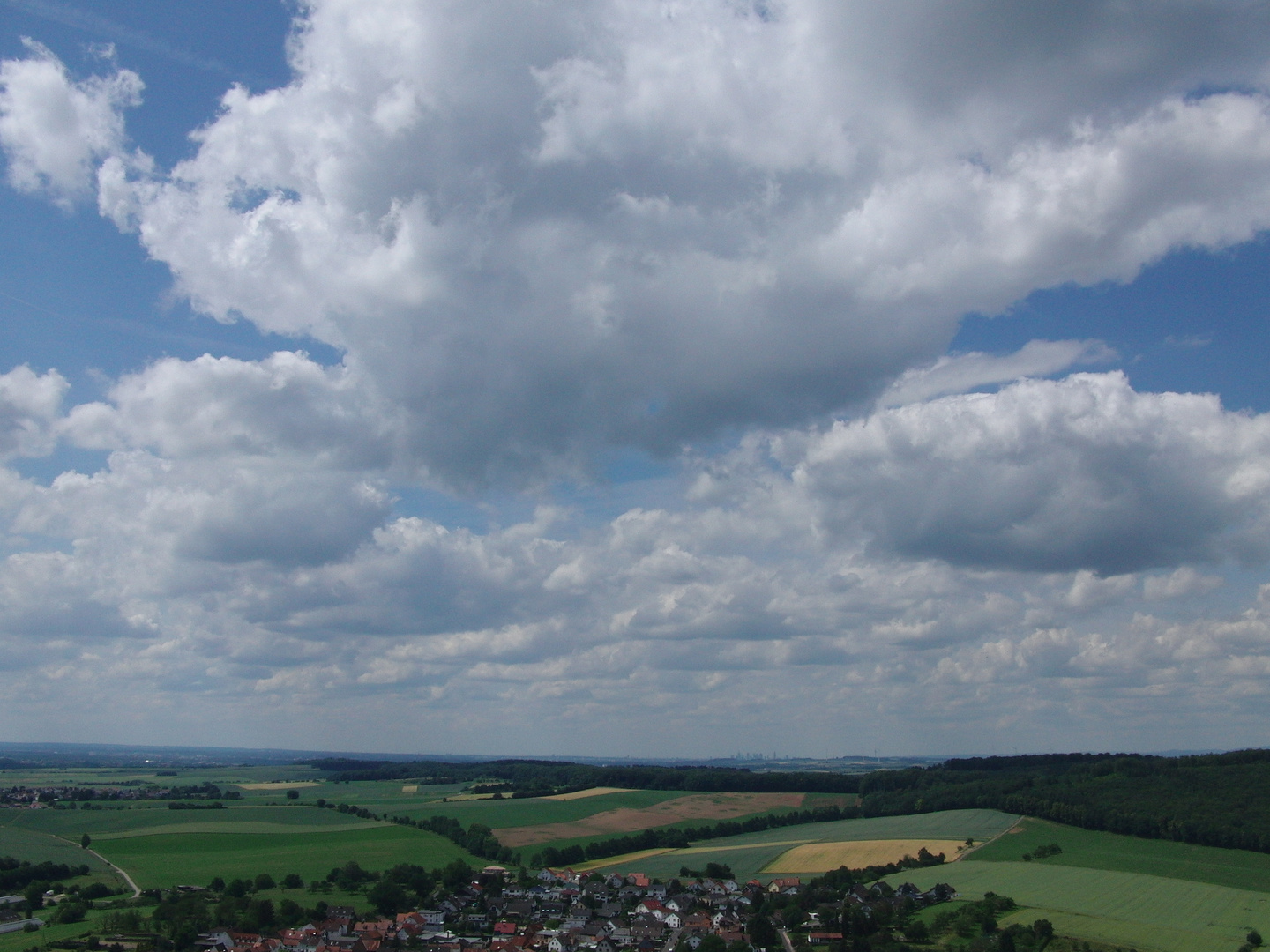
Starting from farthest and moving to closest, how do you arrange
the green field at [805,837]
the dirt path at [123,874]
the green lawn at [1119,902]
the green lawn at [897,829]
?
the green lawn at [897,829] < the green field at [805,837] < the dirt path at [123,874] < the green lawn at [1119,902]

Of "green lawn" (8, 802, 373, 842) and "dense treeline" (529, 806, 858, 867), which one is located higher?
"dense treeline" (529, 806, 858, 867)

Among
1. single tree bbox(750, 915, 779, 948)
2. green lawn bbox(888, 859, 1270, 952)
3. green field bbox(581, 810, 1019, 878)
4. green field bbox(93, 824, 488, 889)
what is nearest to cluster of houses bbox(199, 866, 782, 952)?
single tree bbox(750, 915, 779, 948)

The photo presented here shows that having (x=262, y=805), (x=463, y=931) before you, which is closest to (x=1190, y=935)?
(x=463, y=931)

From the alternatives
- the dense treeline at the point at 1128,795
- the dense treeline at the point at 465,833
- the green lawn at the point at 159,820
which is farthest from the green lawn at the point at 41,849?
the dense treeline at the point at 1128,795

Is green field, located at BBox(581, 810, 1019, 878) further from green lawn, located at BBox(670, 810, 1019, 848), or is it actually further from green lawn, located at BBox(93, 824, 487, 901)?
green lawn, located at BBox(93, 824, 487, 901)

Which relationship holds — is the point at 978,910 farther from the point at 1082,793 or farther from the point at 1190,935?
the point at 1082,793

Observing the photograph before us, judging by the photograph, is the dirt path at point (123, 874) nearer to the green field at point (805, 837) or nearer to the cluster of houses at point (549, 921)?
the cluster of houses at point (549, 921)
